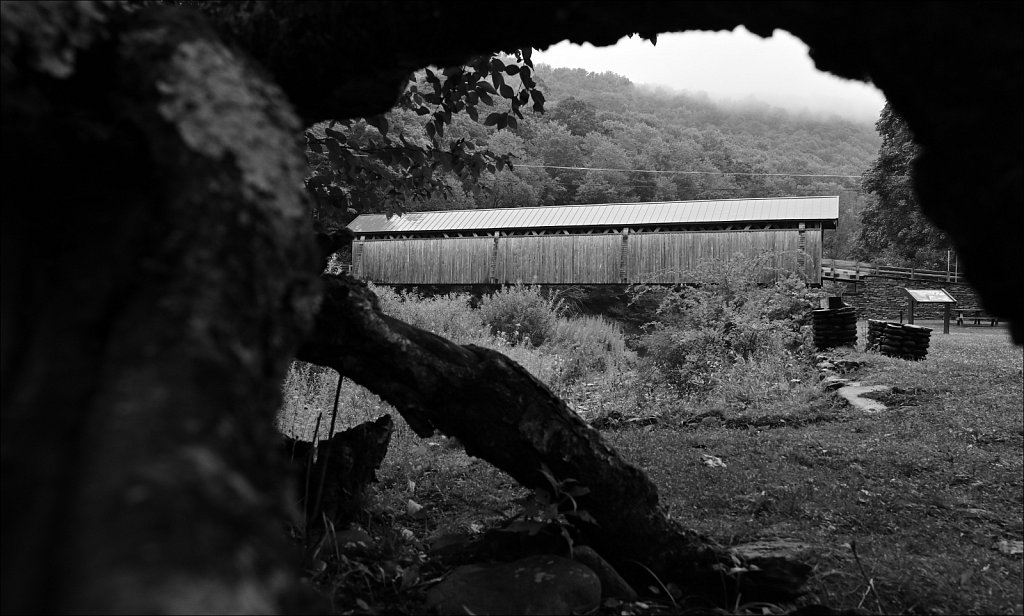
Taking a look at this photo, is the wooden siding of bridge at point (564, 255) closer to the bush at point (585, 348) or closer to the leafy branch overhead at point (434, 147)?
the bush at point (585, 348)

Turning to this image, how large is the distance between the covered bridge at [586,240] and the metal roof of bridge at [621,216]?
0.04 metres

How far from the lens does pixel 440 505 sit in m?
4.75

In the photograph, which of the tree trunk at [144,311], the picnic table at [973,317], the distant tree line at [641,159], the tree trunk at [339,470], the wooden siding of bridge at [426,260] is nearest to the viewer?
the tree trunk at [144,311]

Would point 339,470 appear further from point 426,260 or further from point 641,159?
point 641,159

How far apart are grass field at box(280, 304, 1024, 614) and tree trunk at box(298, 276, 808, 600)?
0.85 feet

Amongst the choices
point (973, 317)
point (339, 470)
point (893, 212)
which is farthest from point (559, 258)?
point (339, 470)

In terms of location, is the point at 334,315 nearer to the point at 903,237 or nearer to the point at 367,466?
the point at 367,466

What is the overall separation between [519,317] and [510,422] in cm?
1582

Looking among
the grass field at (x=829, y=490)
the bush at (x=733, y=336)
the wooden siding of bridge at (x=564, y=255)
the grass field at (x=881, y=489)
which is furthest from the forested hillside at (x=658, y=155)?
the grass field at (x=881, y=489)

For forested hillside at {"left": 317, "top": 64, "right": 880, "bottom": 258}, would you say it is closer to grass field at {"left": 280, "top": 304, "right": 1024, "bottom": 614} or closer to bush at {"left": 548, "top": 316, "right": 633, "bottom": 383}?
bush at {"left": 548, "top": 316, "right": 633, "bottom": 383}

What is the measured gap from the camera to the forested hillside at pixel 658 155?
6109 centimetres

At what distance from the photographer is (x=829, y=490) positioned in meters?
5.19

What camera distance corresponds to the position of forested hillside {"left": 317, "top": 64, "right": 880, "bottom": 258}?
6109 cm

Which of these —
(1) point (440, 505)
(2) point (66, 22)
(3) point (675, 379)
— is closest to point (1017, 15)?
(2) point (66, 22)
